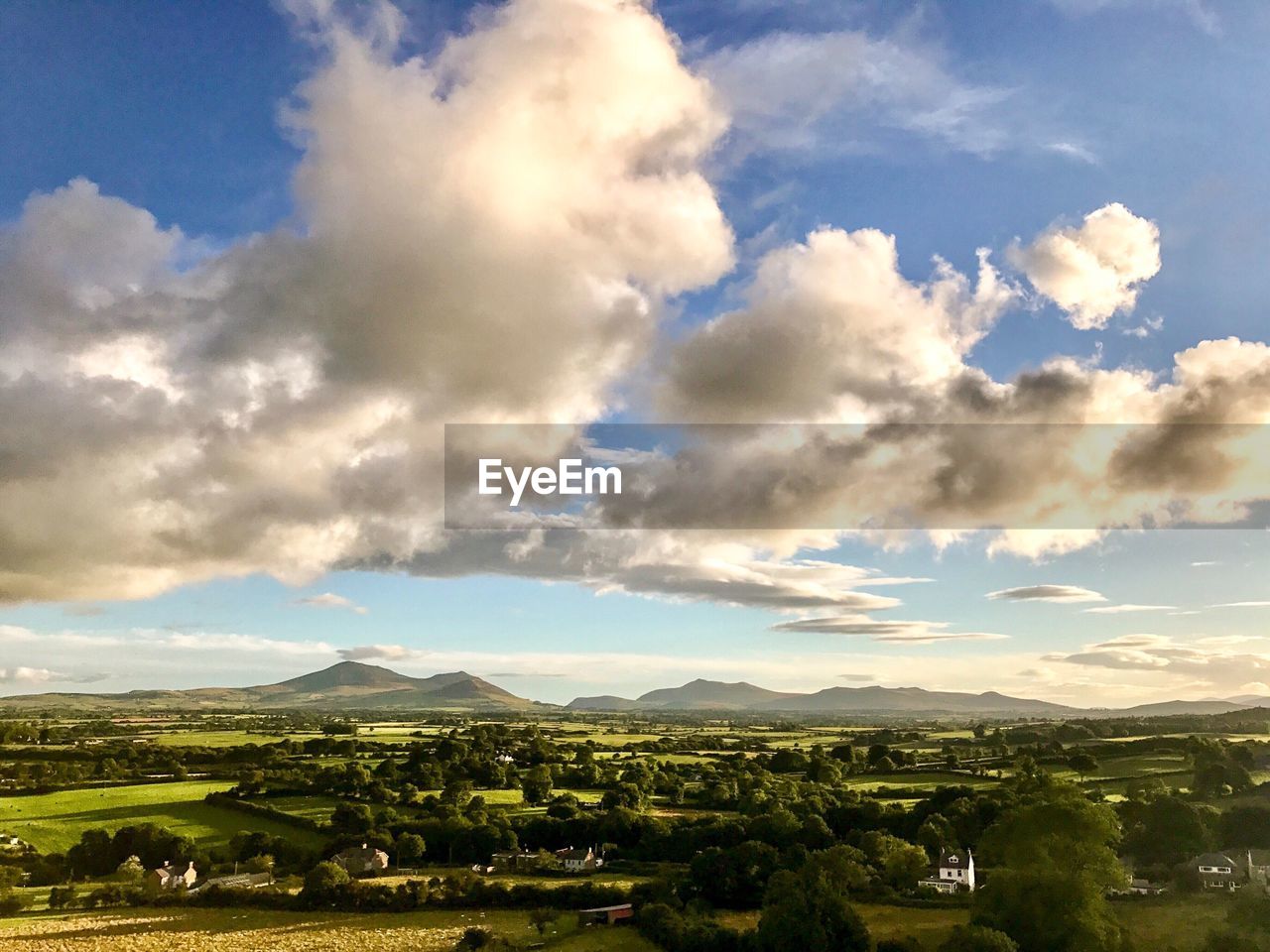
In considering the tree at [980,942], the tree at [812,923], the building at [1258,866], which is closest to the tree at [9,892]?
the tree at [812,923]

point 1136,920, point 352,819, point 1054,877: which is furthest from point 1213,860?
point 352,819

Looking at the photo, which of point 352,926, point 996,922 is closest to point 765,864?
point 996,922

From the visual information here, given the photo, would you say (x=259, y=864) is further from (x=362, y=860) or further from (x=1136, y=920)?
(x=1136, y=920)

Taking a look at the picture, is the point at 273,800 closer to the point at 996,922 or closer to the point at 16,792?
the point at 16,792

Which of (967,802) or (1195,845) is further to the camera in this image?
(967,802)

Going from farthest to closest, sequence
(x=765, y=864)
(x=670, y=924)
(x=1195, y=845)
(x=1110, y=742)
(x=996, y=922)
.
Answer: (x=1110, y=742)
(x=1195, y=845)
(x=765, y=864)
(x=670, y=924)
(x=996, y=922)

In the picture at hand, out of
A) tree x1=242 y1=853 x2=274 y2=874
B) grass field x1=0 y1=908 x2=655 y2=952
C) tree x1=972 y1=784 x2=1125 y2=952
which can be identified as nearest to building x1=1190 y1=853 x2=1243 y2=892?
tree x1=972 y1=784 x2=1125 y2=952

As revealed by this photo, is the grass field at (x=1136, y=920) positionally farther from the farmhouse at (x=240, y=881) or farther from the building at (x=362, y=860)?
the farmhouse at (x=240, y=881)
